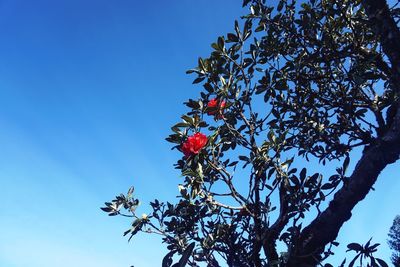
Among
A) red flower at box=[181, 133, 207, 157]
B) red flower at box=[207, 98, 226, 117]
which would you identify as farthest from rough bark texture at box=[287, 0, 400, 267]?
red flower at box=[207, 98, 226, 117]

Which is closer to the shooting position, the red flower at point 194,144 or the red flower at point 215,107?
the red flower at point 194,144

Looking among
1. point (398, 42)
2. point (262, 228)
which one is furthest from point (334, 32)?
point (262, 228)

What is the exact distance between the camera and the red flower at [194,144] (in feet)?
8.23

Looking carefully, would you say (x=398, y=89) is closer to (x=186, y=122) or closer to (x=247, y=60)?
(x=247, y=60)

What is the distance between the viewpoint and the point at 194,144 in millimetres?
2510

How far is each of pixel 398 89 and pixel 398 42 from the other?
1.27 feet

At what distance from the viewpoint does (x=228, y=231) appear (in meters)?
2.73

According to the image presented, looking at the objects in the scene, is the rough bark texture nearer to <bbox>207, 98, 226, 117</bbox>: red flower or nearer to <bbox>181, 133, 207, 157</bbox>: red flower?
<bbox>181, 133, 207, 157</bbox>: red flower

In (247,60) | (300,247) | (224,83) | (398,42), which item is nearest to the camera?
(300,247)

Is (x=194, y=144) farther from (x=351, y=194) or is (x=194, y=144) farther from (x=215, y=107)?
(x=351, y=194)

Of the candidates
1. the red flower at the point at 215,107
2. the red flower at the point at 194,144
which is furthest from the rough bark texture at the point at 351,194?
the red flower at the point at 215,107

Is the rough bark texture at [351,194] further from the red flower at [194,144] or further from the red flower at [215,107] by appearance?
the red flower at [215,107]

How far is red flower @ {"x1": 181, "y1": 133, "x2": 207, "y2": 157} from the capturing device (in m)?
2.51

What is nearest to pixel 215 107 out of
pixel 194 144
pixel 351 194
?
pixel 194 144
